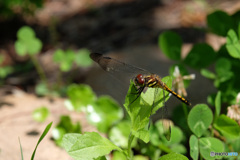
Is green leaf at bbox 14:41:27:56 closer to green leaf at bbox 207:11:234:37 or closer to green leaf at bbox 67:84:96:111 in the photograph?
green leaf at bbox 67:84:96:111

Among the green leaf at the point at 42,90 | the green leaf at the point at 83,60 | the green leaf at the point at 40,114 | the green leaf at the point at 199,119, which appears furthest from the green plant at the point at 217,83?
the green leaf at the point at 42,90

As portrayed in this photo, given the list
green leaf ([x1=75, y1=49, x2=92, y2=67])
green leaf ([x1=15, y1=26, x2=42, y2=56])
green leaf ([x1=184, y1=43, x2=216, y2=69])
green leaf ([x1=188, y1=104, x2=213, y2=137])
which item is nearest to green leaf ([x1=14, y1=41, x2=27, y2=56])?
green leaf ([x1=15, y1=26, x2=42, y2=56])

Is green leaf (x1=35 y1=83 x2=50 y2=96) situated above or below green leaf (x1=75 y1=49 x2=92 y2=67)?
below

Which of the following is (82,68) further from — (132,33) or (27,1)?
(27,1)

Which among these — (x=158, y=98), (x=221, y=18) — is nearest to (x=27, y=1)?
(x=221, y=18)

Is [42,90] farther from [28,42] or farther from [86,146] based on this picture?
[86,146]

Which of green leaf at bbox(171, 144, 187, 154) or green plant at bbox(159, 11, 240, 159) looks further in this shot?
green leaf at bbox(171, 144, 187, 154)
